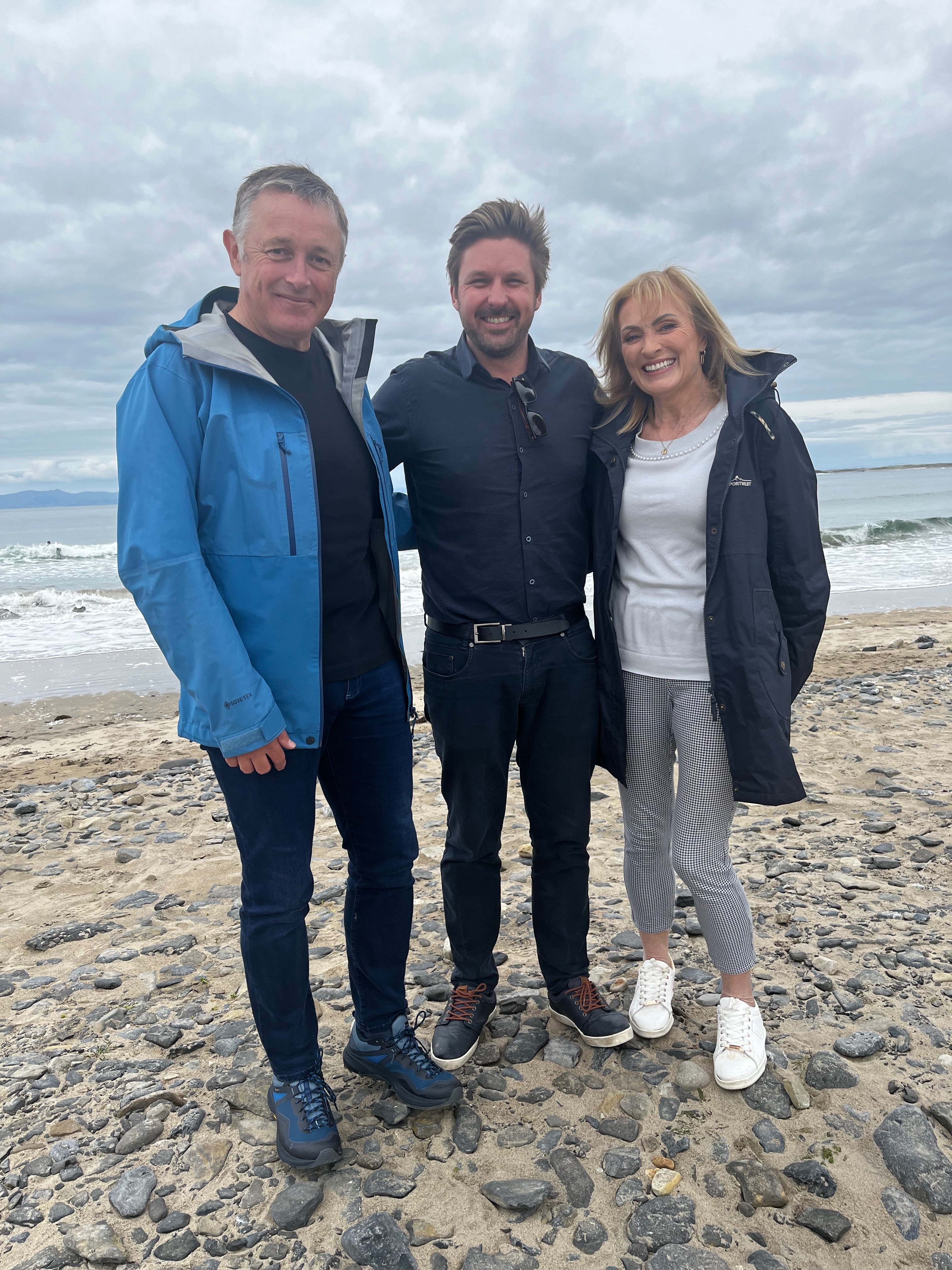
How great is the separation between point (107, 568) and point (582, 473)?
94.5 ft

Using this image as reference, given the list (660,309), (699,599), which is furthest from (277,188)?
(699,599)

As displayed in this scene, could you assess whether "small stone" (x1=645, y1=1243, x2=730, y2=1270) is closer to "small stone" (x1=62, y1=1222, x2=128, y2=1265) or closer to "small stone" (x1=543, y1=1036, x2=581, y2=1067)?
"small stone" (x1=543, y1=1036, x2=581, y2=1067)

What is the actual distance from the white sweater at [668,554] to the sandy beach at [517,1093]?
1581 mm

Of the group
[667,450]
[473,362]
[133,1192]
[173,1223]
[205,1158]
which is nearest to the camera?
[173,1223]

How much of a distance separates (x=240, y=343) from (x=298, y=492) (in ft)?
1.64

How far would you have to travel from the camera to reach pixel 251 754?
8.33 ft

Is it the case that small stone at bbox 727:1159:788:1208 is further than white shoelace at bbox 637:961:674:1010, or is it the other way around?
white shoelace at bbox 637:961:674:1010

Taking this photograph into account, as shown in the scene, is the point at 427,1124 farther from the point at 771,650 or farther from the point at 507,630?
the point at 771,650

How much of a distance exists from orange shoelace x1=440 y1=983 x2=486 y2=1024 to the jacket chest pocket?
1.99m

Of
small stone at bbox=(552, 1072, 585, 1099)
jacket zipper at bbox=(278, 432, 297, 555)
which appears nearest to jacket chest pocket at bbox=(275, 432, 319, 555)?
jacket zipper at bbox=(278, 432, 297, 555)

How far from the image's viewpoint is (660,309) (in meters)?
3.11

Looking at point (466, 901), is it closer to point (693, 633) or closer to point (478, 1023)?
point (478, 1023)

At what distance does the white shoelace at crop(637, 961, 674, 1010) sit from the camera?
133 inches

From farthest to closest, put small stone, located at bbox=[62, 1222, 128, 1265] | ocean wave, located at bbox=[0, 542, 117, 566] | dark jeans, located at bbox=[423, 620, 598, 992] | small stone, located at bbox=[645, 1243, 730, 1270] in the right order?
ocean wave, located at bbox=[0, 542, 117, 566]
dark jeans, located at bbox=[423, 620, 598, 992]
small stone, located at bbox=[62, 1222, 128, 1265]
small stone, located at bbox=[645, 1243, 730, 1270]
